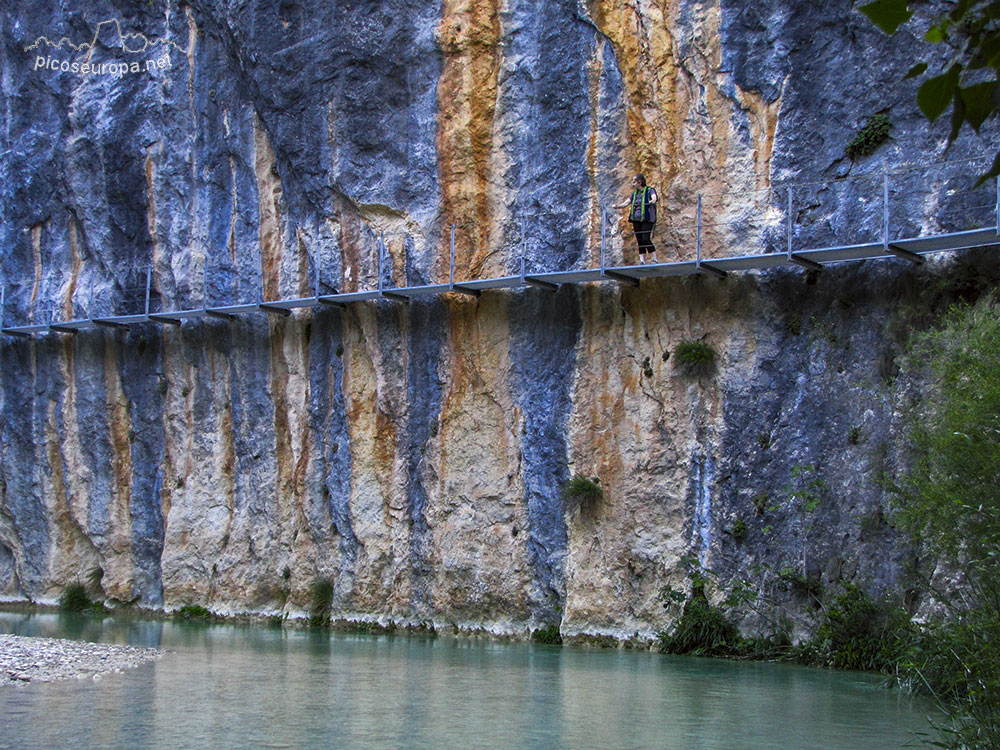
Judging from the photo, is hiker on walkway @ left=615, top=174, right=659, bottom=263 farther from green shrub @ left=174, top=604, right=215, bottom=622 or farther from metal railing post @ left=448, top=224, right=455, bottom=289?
green shrub @ left=174, top=604, right=215, bottom=622

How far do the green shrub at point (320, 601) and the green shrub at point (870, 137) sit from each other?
461 inches

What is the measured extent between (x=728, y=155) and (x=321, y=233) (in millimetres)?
7952

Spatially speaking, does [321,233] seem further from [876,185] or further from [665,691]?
[665,691]

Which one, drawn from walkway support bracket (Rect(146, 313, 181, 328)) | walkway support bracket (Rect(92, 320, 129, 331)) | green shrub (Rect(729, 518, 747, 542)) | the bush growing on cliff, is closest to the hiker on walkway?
green shrub (Rect(729, 518, 747, 542))

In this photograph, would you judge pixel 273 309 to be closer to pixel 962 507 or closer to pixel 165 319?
pixel 165 319

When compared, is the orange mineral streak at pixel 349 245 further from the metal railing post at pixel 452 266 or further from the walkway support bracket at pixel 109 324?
the walkway support bracket at pixel 109 324

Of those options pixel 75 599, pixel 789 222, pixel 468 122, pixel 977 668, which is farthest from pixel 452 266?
pixel 977 668

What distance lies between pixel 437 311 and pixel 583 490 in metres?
4.38

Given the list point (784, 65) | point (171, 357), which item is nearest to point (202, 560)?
point (171, 357)

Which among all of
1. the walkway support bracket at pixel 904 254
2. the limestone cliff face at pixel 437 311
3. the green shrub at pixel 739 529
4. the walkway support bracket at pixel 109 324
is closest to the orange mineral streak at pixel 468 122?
the limestone cliff face at pixel 437 311

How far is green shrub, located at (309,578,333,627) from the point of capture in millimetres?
21578

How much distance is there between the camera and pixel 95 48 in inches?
1027

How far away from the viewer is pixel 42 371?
26.0 meters

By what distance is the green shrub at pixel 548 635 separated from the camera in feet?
62.0
